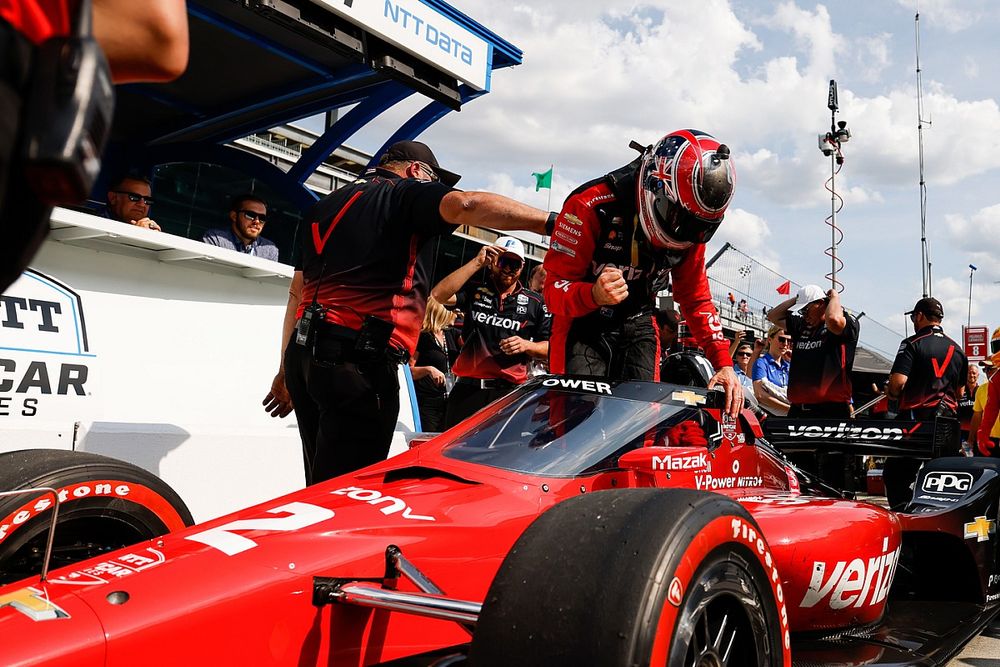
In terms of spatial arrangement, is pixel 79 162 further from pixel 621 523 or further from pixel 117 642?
pixel 621 523

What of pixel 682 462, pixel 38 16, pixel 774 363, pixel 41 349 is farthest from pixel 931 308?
pixel 38 16

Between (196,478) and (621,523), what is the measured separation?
2.67m

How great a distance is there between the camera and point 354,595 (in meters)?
1.76

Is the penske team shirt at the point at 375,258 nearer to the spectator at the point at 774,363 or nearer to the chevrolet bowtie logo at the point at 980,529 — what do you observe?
the chevrolet bowtie logo at the point at 980,529

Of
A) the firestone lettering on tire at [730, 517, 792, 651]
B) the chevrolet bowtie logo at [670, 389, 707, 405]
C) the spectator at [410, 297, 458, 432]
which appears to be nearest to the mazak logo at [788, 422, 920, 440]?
the chevrolet bowtie logo at [670, 389, 707, 405]

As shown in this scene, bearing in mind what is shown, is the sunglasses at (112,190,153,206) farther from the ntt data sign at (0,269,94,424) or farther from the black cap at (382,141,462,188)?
the black cap at (382,141,462,188)

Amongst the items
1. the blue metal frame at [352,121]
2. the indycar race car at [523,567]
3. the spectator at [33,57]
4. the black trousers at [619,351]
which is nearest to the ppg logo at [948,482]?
the indycar race car at [523,567]

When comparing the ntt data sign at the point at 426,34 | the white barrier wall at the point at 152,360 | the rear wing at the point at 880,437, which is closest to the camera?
the white barrier wall at the point at 152,360

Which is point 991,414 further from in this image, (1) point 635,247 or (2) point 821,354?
(1) point 635,247

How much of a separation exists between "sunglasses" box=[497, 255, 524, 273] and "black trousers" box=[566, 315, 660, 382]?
252 cm

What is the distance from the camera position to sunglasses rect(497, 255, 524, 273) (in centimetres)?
600

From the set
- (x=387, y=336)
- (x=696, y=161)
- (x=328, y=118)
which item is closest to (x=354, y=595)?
(x=387, y=336)

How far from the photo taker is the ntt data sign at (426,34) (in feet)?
21.4

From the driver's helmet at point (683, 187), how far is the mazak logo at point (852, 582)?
4.35 feet
